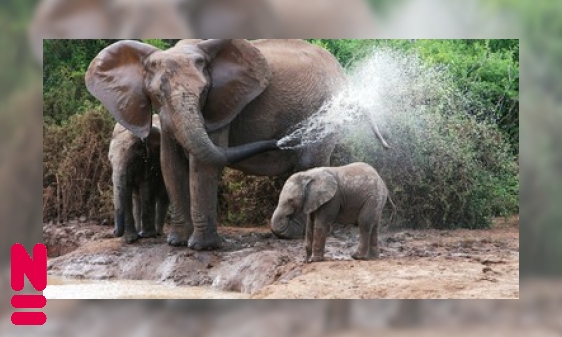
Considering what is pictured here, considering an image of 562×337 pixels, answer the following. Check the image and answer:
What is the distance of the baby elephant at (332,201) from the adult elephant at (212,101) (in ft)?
0.31

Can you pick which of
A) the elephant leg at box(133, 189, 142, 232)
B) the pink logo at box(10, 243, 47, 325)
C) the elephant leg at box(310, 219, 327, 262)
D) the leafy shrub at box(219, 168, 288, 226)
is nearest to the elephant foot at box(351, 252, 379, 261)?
the elephant leg at box(310, 219, 327, 262)

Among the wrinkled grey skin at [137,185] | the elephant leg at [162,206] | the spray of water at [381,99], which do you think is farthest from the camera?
the elephant leg at [162,206]

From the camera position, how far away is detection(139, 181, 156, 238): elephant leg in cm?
559

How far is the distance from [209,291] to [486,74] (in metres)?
1.49

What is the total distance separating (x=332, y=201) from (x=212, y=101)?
2.25ft

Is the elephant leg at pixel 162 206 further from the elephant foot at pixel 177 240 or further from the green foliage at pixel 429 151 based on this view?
the green foliage at pixel 429 151

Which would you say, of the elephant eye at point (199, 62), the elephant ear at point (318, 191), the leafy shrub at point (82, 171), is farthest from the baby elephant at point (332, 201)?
the leafy shrub at point (82, 171)

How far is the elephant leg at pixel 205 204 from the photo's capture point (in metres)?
5.34

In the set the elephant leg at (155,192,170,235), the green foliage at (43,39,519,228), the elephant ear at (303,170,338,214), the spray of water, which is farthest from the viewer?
the elephant leg at (155,192,170,235)

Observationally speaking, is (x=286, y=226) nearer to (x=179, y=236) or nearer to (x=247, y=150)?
Answer: (x=247, y=150)

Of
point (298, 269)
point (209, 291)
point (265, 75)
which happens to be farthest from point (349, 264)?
point (265, 75)

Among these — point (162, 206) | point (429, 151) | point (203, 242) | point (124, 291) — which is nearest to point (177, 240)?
point (203, 242)

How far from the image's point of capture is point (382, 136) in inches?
214

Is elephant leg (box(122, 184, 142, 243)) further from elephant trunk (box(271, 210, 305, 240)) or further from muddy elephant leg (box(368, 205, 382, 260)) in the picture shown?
muddy elephant leg (box(368, 205, 382, 260))
